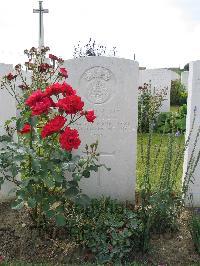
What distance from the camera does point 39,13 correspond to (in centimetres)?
1307

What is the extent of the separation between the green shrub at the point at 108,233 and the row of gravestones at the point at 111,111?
0.64m

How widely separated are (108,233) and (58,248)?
47cm

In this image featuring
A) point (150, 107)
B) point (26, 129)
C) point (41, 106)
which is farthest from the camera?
point (150, 107)

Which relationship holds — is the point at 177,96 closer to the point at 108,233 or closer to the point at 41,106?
the point at 108,233

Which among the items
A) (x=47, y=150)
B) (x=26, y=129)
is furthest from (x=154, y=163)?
(x=26, y=129)

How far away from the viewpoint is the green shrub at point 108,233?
333cm

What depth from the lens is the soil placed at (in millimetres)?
3398

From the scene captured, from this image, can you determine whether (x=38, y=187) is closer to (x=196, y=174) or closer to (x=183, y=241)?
(x=183, y=241)

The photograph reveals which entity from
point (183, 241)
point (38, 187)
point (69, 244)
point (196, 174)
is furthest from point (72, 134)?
point (196, 174)

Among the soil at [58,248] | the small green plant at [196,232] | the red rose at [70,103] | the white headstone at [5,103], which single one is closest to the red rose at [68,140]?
the red rose at [70,103]

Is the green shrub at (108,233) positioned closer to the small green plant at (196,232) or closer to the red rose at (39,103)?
the small green plant at (196,232)

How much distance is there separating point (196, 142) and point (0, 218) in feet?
7.48

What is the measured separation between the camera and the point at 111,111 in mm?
4168

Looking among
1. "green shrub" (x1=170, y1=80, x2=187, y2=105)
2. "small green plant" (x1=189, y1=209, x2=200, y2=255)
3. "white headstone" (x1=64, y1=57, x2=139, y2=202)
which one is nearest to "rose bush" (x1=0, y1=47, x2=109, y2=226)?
"white headstone" (x1=64, y1=57, x2=139, y2=202)
